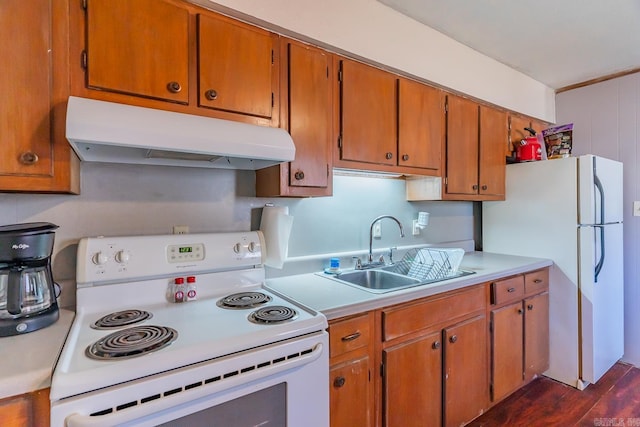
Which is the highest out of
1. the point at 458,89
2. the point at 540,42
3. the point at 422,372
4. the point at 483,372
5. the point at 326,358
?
the point at 540,42

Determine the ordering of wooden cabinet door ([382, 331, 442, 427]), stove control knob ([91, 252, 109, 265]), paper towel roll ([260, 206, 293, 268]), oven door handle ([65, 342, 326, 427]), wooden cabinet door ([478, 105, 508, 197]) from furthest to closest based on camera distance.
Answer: wooden cabinet door ([478, 105, 508, 197]) → paper towel roll ([260, 206, 293, 268]) → wooden cabinet door ([382, 331, 442, 427]) → stove control knob ([91, 252, 109, 265]) → oven door handle ([65, 342, 326, 427])

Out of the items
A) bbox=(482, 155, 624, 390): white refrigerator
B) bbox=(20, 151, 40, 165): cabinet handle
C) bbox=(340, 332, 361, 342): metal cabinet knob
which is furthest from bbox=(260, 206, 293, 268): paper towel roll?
bbox=(482, 155, 624, 390): white refrigerator

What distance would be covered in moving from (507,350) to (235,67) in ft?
7.32

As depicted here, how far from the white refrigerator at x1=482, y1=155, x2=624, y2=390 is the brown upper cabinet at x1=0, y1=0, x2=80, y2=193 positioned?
2837mm

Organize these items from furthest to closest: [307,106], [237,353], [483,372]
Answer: [483,372]
[307,106]
[237,353]

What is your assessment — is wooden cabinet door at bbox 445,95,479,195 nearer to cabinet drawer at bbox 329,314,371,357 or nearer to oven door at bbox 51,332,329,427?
cabinet drawer at bbox 329,314,371,357

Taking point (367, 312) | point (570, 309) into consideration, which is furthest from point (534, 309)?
point (367, 312)

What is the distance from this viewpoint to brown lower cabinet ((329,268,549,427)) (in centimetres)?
136

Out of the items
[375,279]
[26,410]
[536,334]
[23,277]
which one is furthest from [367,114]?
[536,334]

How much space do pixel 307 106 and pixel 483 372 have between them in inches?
70.4

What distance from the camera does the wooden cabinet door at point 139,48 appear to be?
114 cm

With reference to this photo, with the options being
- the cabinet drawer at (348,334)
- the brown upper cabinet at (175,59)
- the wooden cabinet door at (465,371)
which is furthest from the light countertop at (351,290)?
the brown upper cabinet at (175,59)

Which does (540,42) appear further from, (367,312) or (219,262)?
(219,262)

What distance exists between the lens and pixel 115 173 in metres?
1.39
